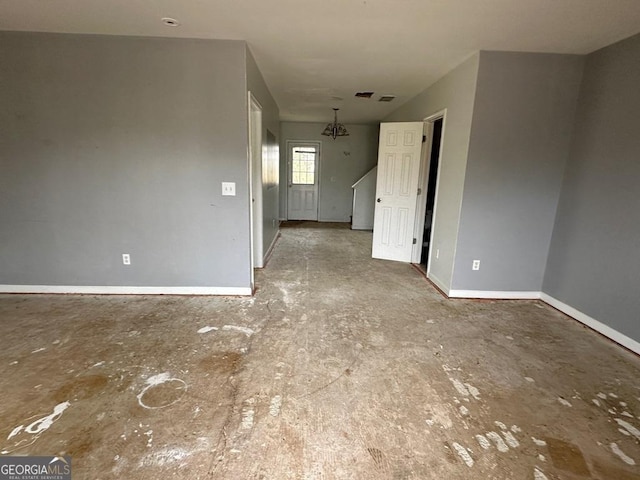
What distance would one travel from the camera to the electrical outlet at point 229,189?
10.1 ft

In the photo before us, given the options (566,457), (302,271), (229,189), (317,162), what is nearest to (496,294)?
(566,457)

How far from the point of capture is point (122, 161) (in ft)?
9.89

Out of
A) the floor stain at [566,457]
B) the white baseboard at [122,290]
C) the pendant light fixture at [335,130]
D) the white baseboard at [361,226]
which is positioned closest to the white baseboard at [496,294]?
the floor stain at [566,457]

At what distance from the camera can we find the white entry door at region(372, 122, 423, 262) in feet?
14.5

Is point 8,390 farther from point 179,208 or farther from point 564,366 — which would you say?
point 564,366

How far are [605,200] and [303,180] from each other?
6088 mm

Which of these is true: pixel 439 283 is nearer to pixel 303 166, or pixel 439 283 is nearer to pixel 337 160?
pixel 337 160

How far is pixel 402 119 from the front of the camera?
532 centimetres

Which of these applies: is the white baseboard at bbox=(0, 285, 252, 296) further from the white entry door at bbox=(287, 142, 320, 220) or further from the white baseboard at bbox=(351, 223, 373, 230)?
the white entry door at bbox=(287, 142, 320, 220)

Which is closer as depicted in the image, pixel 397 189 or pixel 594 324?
pixel 594 324

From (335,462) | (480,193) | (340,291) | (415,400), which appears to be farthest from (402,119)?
(335,462)

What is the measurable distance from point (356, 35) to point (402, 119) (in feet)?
9.60

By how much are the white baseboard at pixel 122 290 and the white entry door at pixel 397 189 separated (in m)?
2.43

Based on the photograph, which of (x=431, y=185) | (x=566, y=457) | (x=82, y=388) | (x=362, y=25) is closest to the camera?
(x=566, y=457)
